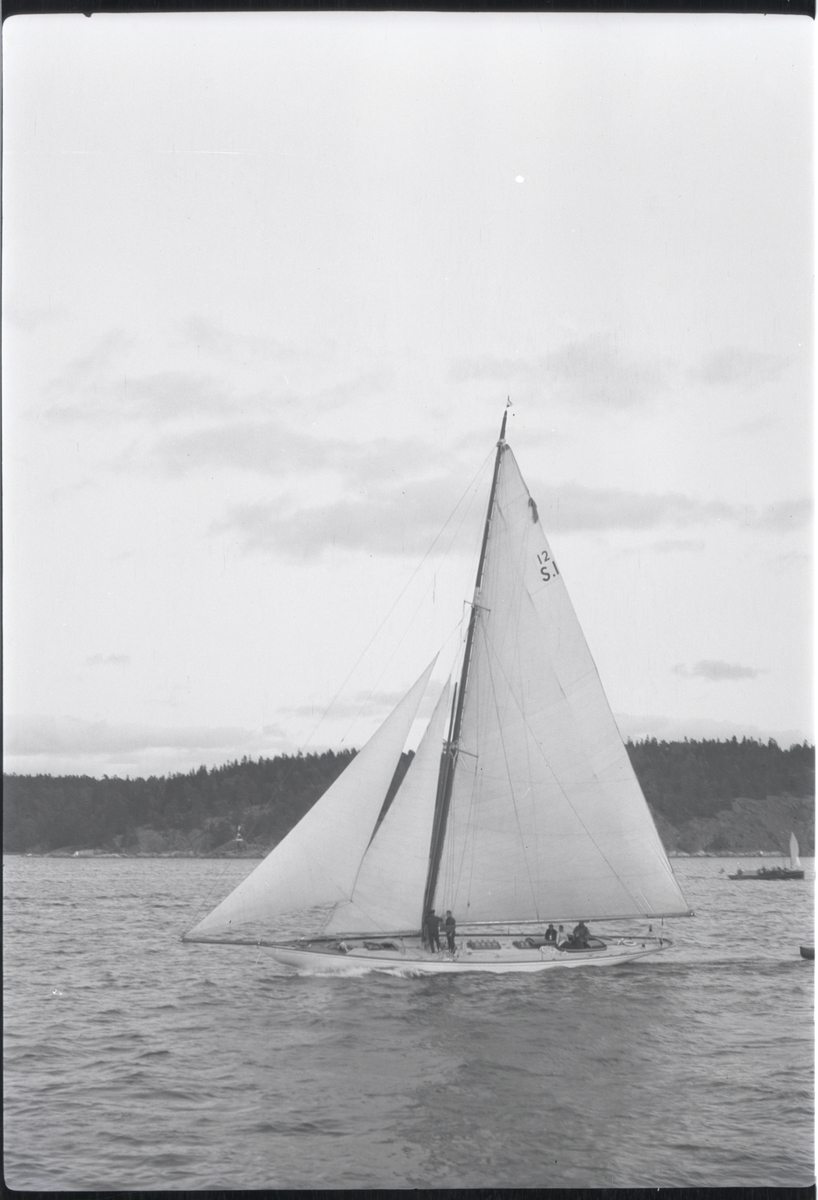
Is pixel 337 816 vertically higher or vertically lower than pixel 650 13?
lower

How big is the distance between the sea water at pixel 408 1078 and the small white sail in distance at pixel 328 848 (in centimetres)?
178

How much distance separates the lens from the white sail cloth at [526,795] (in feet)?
69.5

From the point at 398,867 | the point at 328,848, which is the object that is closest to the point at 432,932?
the point at 398,867

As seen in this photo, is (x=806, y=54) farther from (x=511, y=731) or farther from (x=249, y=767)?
(x=249, y=767)

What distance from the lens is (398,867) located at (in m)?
20.7

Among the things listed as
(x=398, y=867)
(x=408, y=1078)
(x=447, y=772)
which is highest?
(x=447, y=772)

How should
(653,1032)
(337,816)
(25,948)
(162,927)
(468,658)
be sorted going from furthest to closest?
(162,927) → (25,948) → (468,658) → (337,816) → (653,1032)

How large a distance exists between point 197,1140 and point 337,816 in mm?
7905

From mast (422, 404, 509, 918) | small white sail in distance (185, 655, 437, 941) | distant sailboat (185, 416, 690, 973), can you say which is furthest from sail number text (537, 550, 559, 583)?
small white sail in distance (185, 655, 437, 941)

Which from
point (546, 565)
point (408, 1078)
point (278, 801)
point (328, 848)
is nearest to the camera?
point (408, 1078)

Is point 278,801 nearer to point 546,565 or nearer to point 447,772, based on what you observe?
point 447,772

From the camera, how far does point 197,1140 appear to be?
12.6 meters

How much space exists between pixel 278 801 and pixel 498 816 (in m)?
31.6

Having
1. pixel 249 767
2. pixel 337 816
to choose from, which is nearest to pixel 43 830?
pixel 249 767
